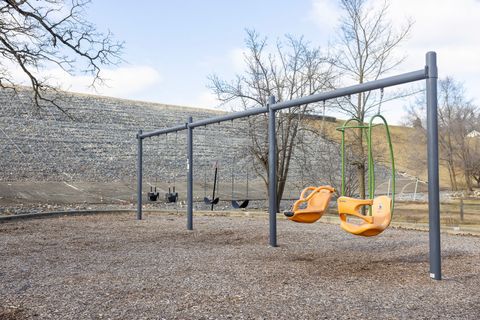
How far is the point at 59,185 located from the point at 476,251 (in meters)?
19.9

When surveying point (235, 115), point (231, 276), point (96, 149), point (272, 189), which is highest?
point (96, 149)

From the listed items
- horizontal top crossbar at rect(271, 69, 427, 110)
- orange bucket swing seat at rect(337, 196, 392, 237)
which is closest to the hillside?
horizontal top crossbar at rect(271, 69, 427, 110)

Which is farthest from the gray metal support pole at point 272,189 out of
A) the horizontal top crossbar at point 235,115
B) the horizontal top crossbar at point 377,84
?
the horizontal top crossbar at point 377,84

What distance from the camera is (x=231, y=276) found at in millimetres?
5246

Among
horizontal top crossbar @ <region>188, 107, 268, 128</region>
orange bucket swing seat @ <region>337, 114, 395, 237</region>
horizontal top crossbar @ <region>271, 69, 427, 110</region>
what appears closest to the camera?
horizontal top crossbar @ <region>271, 69, 427, 110</region>

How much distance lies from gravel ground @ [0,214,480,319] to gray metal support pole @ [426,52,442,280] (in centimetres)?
25

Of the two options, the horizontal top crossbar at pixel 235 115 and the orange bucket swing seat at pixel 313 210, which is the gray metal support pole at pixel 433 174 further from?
the horizontal top crossbar at pixel 235 115

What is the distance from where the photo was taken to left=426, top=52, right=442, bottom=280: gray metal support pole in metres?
5.10

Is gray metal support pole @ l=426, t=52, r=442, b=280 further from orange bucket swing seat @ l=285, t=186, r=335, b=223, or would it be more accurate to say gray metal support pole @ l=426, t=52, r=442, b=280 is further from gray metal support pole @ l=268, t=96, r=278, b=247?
gray metal support pole @ l=268, t=96, r=278, b=247

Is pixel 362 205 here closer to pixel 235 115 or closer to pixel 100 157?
pixel 235 115

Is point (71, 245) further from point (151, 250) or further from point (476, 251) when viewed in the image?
point (476, 251)

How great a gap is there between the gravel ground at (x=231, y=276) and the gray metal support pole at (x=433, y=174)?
25cm

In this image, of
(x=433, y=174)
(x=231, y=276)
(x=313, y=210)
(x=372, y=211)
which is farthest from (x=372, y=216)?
(x=231, y=276)

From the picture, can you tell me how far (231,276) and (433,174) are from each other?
2523 mm
